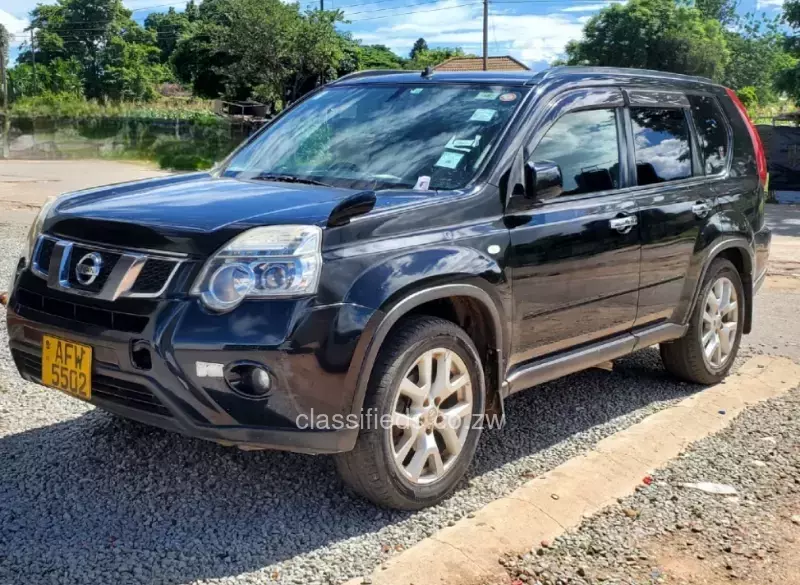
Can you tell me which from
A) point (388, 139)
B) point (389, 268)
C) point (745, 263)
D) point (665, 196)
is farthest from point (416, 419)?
point (745, 263)

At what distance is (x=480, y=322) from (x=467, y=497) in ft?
2.57

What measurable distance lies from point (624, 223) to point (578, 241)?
1.38 feet

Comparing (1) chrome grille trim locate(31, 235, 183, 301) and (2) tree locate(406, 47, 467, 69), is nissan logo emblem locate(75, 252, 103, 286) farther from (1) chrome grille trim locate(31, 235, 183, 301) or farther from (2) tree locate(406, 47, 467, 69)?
(2) tree locate(406, 47, 467, 69)

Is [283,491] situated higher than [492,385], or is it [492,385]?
[492,385]

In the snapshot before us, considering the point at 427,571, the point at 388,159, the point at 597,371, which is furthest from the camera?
the point at 597,371

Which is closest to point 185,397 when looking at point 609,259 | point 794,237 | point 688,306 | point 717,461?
point 609,259

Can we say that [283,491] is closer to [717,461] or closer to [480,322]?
[480,322]

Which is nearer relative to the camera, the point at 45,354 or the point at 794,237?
the point at 45,354

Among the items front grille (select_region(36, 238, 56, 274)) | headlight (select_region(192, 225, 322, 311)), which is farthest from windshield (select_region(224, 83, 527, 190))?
front grille (select_region(36, 238, 56, 274))

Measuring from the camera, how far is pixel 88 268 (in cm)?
358

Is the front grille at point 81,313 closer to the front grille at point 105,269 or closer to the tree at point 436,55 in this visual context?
the front grille at point 105,269

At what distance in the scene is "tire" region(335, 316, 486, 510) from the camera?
139 inches

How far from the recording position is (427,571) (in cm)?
328

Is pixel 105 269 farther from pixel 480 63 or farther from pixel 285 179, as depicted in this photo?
pixel 480 63
